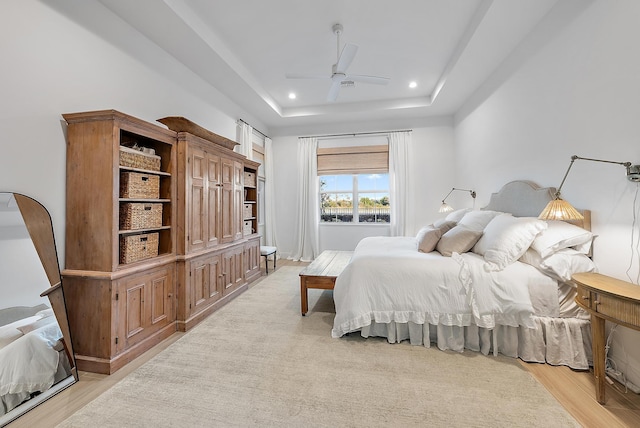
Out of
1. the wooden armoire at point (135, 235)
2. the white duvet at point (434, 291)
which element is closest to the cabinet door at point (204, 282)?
the wooden armoire at point (135, 235)

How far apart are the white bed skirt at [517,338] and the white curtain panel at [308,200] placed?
132 inches

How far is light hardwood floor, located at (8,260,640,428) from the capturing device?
1.47 m

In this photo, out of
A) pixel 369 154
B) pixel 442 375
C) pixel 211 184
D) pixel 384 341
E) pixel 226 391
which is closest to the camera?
pixel 226 391

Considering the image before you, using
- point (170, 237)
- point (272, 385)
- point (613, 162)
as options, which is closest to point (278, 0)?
point (170, 237)

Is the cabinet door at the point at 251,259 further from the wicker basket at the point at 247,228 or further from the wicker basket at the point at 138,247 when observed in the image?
the wicker basket at the point at 138,247

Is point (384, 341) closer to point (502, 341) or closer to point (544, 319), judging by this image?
point (502, 341)

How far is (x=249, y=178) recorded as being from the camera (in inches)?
168

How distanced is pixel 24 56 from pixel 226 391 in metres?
2.62

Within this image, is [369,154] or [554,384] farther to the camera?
[369,154]

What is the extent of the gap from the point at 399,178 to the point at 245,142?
3005mm

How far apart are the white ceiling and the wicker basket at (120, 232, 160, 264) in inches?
79.5

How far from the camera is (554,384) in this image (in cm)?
176

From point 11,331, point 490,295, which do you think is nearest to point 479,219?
point 490,295

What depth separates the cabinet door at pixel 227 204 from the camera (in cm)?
326
